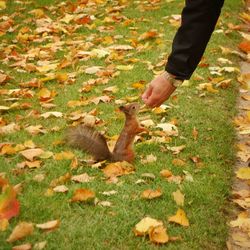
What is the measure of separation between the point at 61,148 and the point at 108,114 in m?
0.73

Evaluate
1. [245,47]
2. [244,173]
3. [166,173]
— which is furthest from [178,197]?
[245,47]

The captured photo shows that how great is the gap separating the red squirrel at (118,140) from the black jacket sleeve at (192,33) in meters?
0.85

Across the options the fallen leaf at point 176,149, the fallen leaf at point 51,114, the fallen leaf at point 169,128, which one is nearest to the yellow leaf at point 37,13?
the fallen leaf at point 51,114

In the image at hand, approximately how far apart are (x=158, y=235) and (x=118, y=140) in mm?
820

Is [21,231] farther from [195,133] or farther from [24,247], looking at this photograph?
[195,133]

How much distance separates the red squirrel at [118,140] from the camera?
3.20 metres

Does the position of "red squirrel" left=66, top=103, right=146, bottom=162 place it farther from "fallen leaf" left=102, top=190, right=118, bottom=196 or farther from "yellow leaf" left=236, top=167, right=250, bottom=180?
"yellow leaf" left=236, top=167, right=250, bottom=180

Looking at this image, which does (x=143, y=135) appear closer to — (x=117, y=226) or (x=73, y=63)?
(x=117, y=226)

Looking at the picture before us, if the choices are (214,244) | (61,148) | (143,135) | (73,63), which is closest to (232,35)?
(73,63)

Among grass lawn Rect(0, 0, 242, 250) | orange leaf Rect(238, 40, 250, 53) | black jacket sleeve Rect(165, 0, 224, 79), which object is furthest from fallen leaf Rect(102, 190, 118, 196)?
orange leaf Rect(238, 40, 250, 53)

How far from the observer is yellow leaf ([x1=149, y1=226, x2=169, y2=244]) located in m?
2.57

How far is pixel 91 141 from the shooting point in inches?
128

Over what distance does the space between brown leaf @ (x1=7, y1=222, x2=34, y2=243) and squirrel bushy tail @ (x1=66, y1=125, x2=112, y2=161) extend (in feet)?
2.98

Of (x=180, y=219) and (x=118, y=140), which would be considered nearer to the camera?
(x=180, y=219)
